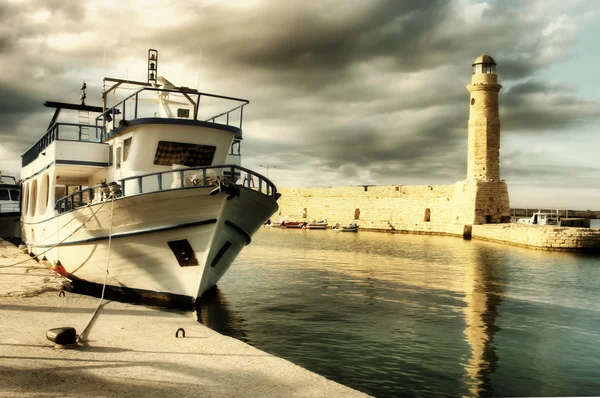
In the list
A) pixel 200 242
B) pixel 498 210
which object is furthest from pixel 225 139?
pixel 498 210

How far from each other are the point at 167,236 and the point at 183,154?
2.61 metres

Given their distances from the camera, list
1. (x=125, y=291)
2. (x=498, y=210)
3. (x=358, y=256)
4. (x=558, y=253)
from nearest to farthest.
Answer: (x=125, y=291) → (x=358, y=256) → (x=558, y=253) → (x=498, y=210)

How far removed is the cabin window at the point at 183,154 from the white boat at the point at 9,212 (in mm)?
17233

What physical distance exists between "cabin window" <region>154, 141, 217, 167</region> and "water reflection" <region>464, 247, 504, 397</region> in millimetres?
7538

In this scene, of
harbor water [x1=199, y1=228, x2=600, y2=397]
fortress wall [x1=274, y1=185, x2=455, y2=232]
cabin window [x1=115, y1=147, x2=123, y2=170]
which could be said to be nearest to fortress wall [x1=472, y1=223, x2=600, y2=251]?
harbor water [x1=199, y1=228, x2=600, y2=397]

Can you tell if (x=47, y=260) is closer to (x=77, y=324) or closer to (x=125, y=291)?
(x=125, y=291)

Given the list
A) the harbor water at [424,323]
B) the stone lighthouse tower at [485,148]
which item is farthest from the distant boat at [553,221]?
the harbor water at [424,323]

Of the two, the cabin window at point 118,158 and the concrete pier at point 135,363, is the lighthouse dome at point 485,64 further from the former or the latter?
the concrete pier at point 135,363

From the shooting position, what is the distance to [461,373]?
796 cm

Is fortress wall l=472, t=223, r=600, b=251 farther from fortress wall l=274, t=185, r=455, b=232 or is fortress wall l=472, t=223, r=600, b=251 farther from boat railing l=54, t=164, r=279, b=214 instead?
boat railing l=54, t=164, r=279, b=214

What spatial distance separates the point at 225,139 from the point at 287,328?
527cm

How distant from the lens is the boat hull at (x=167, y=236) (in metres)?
10.5

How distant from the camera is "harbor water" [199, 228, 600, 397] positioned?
780 centimetres

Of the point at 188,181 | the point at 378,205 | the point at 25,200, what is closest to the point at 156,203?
the point at 188,181
